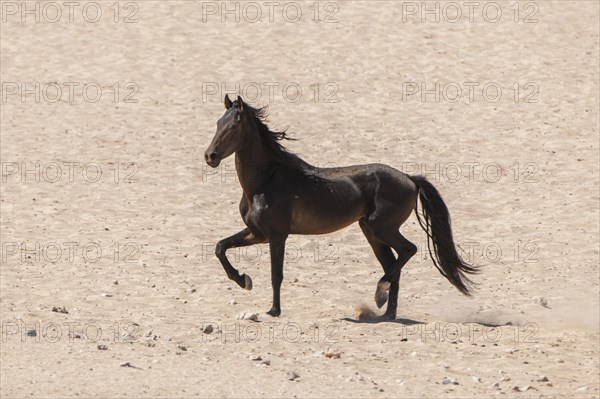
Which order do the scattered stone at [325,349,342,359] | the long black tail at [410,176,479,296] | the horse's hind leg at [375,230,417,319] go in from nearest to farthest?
the scattered stone at [325,349,342,359] < the horse's hind leg at [375,230,417,319] < the long black tail at [410,176,479,296]

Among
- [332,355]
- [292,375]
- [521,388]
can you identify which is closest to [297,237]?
[332,355]

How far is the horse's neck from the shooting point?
12.3m

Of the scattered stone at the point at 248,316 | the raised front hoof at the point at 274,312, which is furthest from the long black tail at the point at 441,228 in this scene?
the scattered stone at the point at 248,316

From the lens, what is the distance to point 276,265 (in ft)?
40.5

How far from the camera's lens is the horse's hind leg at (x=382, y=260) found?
488 inches

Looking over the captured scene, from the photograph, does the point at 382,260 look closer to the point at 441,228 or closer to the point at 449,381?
the point at 441,228

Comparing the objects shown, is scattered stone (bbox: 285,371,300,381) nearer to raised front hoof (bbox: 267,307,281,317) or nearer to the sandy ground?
the sandy ground

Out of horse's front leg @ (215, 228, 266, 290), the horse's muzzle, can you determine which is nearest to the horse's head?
the horse's muzzle

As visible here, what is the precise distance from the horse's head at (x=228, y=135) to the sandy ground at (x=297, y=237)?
5.41 feet

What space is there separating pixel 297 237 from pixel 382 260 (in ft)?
12.6

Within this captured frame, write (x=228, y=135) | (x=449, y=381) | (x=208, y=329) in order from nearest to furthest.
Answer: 1. (x=449, y=381)
2. (x=208, y=329)
3. (x=228, y=135)

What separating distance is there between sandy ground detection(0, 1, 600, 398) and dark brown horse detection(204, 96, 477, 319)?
69 cm

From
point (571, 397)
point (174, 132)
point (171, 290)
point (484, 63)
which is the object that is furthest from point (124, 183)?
point (571, 397)

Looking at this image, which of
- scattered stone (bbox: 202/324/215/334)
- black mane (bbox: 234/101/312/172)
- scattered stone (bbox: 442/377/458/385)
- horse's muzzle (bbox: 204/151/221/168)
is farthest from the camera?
black mane (bbox: 234/101/312/172)
